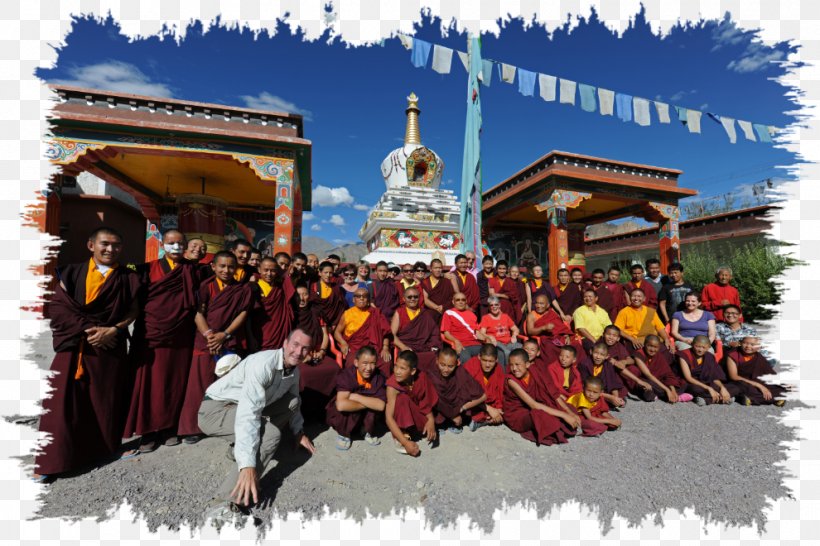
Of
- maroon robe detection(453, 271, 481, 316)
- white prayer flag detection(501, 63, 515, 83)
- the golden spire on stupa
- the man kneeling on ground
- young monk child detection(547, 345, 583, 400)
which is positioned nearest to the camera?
the man kneeling on ground

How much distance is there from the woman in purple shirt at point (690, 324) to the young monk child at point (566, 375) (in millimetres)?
1813

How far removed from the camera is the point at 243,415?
2.15 m

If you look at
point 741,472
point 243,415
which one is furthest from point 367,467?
point 741,472

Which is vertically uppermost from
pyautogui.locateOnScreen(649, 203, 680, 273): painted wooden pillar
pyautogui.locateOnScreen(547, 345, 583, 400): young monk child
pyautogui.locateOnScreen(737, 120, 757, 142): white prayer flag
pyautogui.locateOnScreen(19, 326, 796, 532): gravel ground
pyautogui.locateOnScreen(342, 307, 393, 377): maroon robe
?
pyautogui.locateOnScreen(737, 120, 757, 142): white prayer flag

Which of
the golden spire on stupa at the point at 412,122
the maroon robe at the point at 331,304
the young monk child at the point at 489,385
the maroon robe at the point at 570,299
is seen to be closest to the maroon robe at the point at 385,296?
the maroon robe at the point at 331,304

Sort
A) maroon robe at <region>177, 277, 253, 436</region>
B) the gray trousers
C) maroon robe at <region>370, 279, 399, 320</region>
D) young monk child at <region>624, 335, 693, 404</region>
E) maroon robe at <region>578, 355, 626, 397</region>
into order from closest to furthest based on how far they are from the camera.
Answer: the gray trousers → maroon robe at <region>177, 277, 253, 436</region> → maroon robe at <region>578, 355, 626, 397</region> → young monk child at <region>624, 335, 693, 404</region> → maroon robe at <region>370, 279, 399, 320</region>

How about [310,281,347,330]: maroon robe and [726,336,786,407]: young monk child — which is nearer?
[726,336,786,407]: young monk child

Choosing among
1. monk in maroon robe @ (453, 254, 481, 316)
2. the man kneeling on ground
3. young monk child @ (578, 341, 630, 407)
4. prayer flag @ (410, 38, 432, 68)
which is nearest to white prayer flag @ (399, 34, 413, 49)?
prayer flag @ (410, 38, 432, 68)

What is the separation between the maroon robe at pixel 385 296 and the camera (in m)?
4.84

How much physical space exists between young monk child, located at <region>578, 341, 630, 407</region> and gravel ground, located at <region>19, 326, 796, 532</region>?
644mm

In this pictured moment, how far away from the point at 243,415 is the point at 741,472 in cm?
321

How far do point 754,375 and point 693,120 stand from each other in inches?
233

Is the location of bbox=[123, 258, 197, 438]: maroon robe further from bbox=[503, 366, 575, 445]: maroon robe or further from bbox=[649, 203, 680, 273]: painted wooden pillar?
bbox=[649, 203, 680, 273]: painted wooden pillar

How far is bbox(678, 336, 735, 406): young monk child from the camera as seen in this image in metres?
4.00
